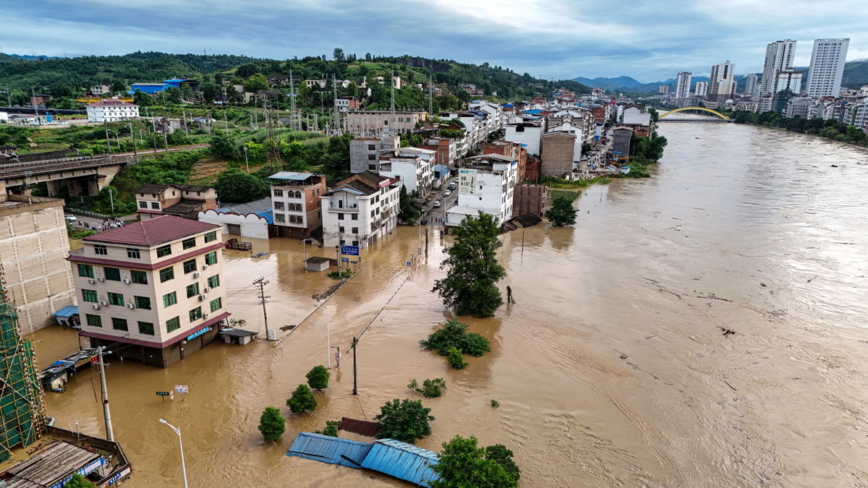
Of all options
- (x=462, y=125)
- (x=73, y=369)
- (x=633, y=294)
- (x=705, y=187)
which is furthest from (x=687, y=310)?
(x=462, y=125)

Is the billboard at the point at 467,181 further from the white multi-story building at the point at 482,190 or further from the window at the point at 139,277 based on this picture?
the window at the point at 139,277

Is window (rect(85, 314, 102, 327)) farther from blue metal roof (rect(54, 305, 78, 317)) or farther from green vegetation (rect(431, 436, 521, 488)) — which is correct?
green vegetation (rect(431, 436, 521, 488))

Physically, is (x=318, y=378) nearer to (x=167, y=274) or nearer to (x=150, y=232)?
(x=167, y=274)

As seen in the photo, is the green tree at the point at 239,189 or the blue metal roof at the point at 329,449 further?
the green tree at the point at 239,189

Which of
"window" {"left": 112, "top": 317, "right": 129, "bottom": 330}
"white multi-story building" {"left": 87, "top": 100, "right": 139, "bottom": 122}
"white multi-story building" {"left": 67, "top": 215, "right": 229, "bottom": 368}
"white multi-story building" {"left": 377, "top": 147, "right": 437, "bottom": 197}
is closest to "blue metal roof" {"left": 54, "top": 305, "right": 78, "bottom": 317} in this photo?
"white multi-story building" {"left": 67, "top": 215, "right": 229, "bottom": 368}

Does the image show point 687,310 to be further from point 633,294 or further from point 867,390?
point 867,390

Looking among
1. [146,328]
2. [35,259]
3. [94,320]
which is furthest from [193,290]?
[35,259]

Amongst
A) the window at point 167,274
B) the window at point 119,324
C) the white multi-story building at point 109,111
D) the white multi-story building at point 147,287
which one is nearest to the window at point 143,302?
the white multi-story building at point 147,287
